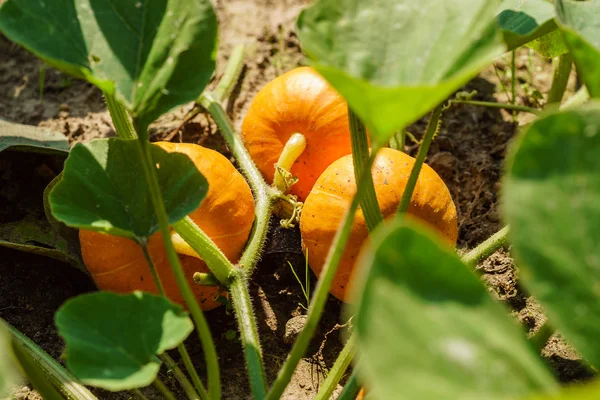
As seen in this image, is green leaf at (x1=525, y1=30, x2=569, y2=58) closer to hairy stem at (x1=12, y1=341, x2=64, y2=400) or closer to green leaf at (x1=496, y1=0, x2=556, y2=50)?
green leaf at (x1=496, y1=0, x2=556, y2=50)

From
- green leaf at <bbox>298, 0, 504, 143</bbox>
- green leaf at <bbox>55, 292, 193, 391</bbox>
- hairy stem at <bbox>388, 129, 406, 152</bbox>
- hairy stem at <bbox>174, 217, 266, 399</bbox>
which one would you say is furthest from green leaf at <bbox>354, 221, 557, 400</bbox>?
hairy stem at <bbox>388, 129, 406, 152</bbox>

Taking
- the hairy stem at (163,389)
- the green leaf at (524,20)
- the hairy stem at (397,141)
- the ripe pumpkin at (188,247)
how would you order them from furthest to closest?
the hairy stem at (397,141) < the ripe pumpkin at (188,247) < the green leaf at (524,20) < the hairy stem at (163,389)

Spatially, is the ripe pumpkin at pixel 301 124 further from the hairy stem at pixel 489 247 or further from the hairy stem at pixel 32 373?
the hairy stem at pixel 32 373

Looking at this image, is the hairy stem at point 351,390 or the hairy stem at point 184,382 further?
the hairy stem at point 184,382

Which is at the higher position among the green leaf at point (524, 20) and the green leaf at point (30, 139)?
the green leaf at point (524, 20)

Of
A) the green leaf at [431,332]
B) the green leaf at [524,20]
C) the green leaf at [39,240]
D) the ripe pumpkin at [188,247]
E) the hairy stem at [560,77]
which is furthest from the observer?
the hairy stem at [560,77]

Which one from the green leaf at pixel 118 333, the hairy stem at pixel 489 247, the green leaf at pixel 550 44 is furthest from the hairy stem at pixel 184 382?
the green leaf at pixel 550 44

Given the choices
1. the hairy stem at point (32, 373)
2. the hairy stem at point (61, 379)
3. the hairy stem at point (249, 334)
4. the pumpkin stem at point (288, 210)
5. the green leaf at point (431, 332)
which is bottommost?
the hairy stem at point (61, 379)
